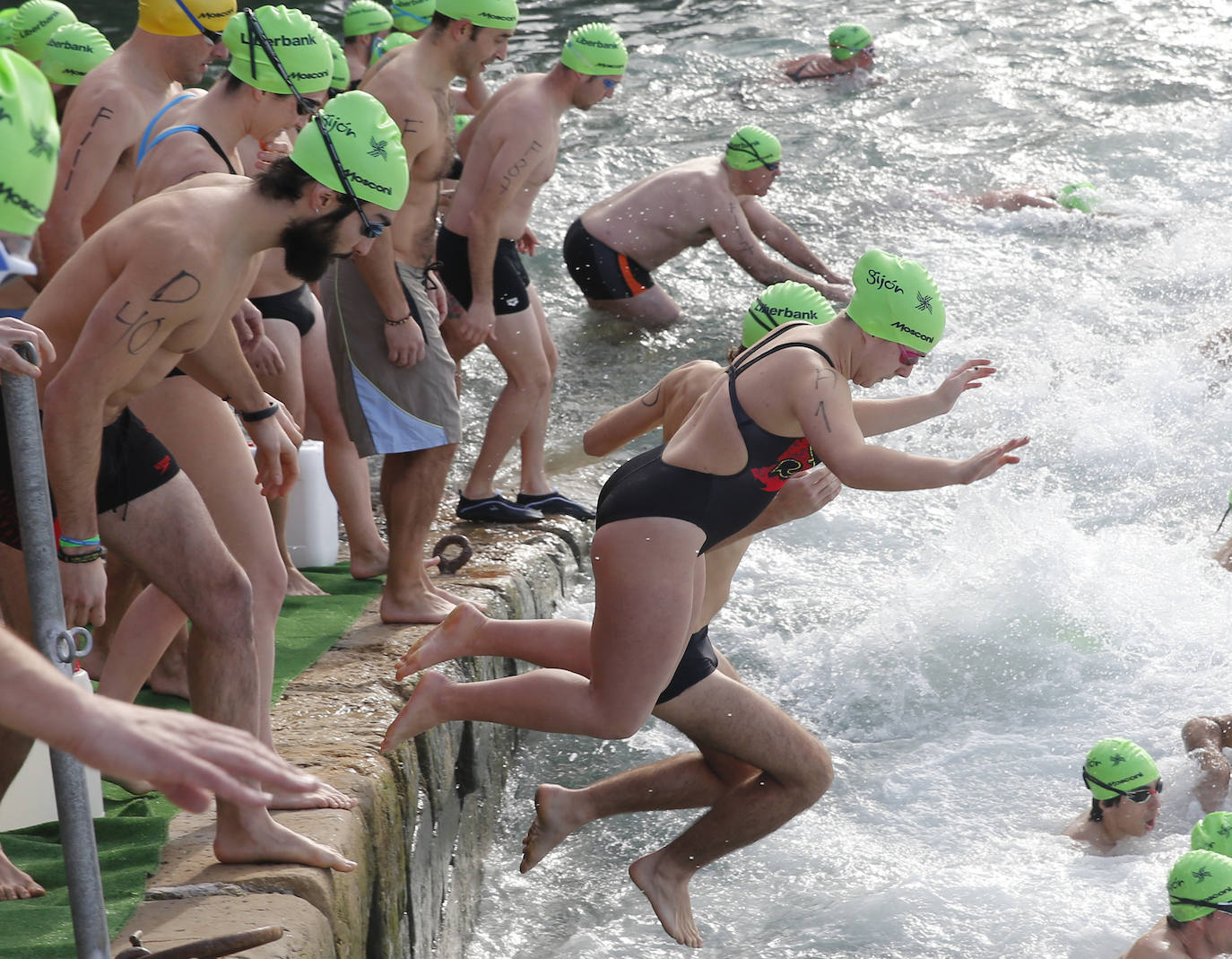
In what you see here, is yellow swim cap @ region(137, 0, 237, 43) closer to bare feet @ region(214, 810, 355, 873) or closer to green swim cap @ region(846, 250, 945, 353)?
green swim cap @ region(846, 250, 945, 353)

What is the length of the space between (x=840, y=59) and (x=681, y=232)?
5.90 meters

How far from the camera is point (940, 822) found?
5250 millimetres

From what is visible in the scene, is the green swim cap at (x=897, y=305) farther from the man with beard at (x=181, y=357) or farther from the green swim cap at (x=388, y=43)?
the green swim cap at (x=388, y=43)

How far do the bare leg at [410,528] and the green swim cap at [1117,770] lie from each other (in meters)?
2.49

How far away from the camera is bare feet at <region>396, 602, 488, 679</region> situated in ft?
13.5

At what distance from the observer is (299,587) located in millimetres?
→ 5129

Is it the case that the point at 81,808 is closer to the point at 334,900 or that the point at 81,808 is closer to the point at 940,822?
the point at 334,900

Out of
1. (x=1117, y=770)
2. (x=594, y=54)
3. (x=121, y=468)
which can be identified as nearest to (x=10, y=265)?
(x=121, y=468)

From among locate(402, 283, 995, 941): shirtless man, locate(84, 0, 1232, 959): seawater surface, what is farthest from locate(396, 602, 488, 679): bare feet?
locate(84, 0, 1232, 959): seawater surface

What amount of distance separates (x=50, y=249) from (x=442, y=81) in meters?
1.58

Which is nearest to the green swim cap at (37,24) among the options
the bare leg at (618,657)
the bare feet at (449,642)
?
the bare feet at (449,642)

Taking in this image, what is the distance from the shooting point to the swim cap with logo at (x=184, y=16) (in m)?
3.97

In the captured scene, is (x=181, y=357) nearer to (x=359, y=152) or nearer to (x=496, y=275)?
(x=359, y=152)

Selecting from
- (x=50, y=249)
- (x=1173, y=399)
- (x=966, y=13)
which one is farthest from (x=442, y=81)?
(x=966, y=13)
